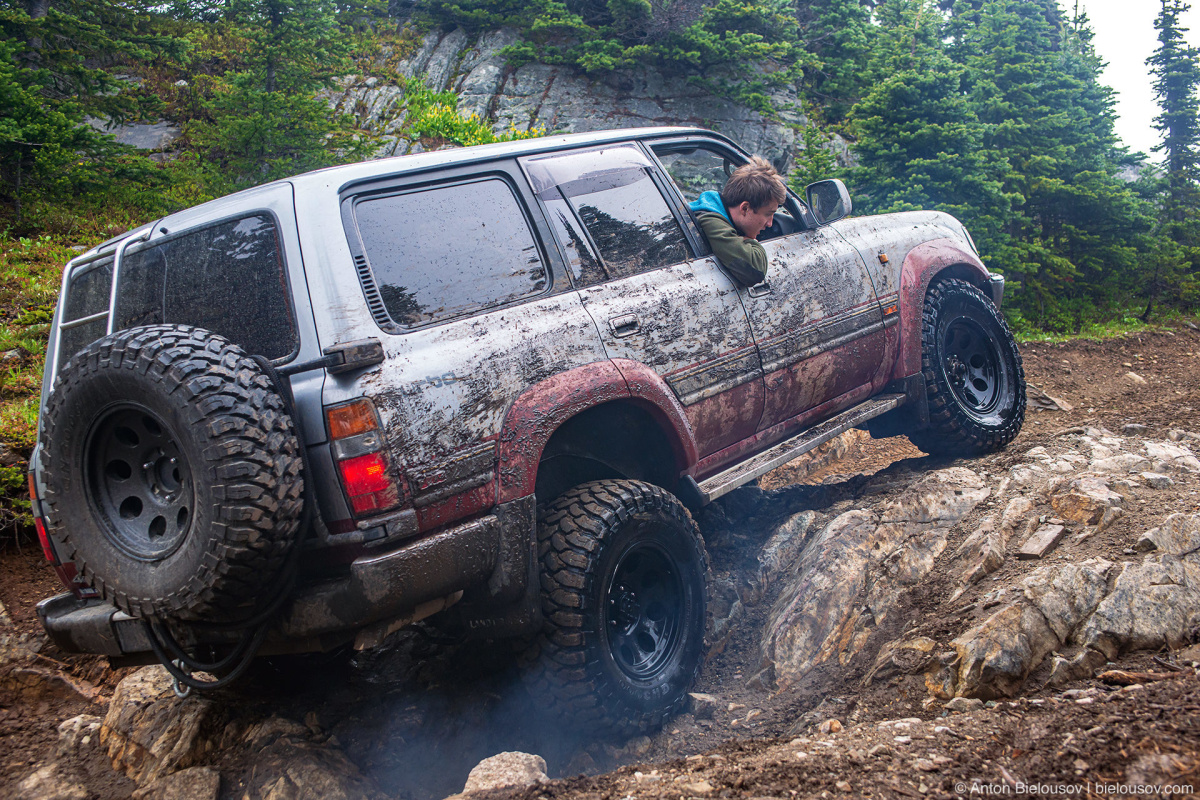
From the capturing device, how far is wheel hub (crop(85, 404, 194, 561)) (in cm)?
221

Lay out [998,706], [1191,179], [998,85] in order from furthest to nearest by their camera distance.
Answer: [1191,179], [998,85], [998,706]

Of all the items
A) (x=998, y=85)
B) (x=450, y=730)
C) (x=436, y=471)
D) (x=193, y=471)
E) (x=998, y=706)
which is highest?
(x=998, y=85)

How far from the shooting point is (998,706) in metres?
2.24

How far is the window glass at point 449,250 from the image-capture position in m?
2.53

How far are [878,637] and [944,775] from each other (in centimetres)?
122

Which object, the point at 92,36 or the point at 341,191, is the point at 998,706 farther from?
the point at 92,36

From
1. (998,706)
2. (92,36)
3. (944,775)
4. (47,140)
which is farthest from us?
(92,36)

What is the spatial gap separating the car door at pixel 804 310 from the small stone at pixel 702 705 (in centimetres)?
131

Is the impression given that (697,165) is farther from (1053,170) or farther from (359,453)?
(1053,170)

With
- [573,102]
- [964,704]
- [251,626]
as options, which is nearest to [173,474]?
[251,626]

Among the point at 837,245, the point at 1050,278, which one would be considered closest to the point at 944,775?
the point at 837,245

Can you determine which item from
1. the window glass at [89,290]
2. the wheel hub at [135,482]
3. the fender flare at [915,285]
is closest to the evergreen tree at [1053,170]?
the fender flare at [915,285]

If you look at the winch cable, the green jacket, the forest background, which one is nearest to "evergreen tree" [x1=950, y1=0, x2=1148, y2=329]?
the forest background

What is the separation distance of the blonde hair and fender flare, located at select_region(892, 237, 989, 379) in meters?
1.10
